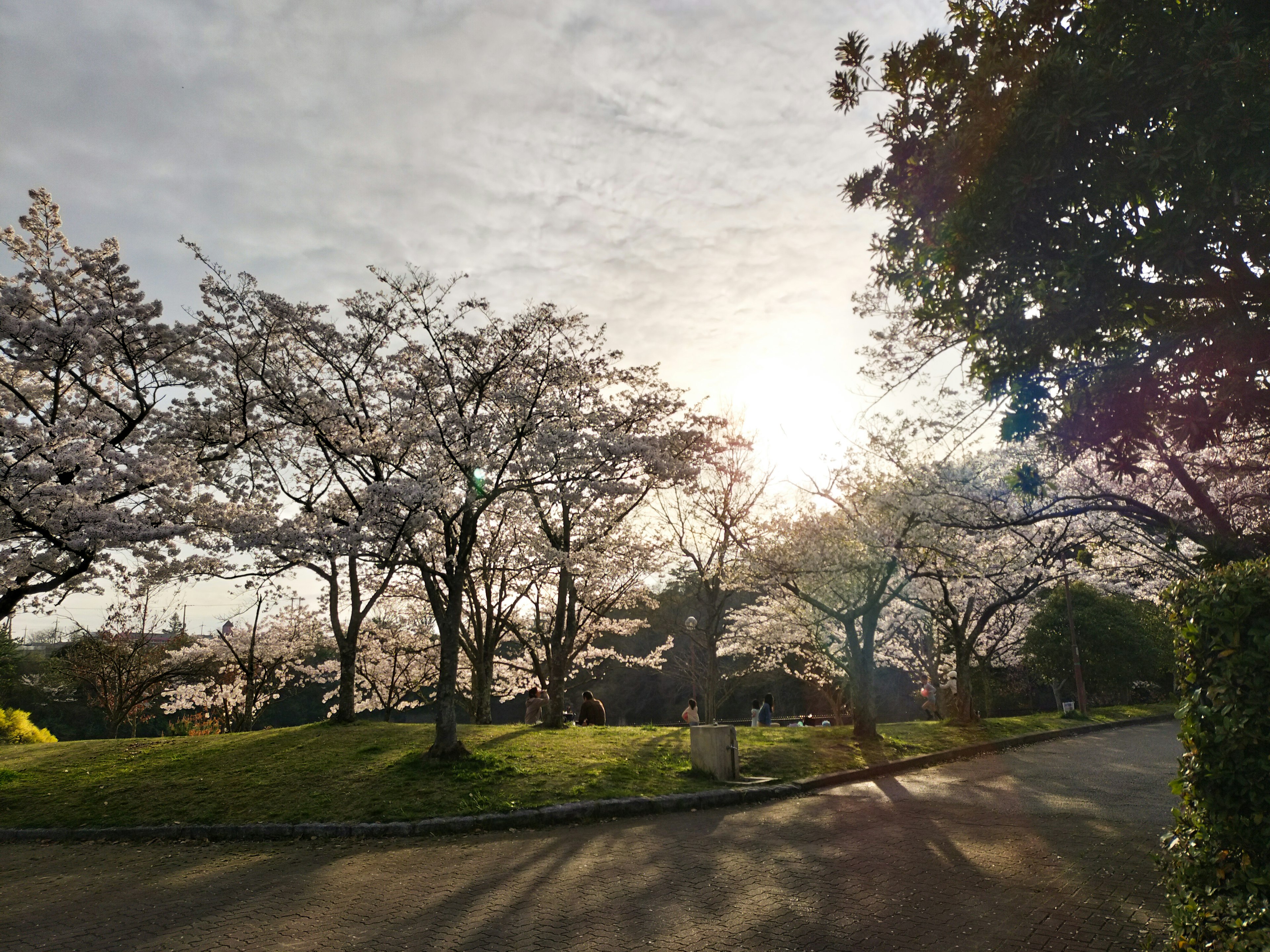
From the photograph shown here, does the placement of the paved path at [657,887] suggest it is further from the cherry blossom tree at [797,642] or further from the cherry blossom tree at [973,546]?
the cherry blossom tree at [797,642]

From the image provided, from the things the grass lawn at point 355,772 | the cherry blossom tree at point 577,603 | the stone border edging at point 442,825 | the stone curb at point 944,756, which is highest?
the cherry blossom tree at point 577,603

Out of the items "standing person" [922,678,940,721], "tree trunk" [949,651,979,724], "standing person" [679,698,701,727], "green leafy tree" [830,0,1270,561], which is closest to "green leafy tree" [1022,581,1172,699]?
"standing person" [922,678,940,721]

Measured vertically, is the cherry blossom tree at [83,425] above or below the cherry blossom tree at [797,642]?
above

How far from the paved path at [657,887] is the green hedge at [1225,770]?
1.41 m

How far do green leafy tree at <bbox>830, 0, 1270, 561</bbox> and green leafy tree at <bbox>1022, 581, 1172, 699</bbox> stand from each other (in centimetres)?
3258

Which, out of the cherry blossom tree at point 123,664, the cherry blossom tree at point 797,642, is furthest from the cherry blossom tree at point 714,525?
the cherry blossom tree at point 123,664

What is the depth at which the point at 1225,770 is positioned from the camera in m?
3.75

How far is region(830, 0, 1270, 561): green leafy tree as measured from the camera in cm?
665

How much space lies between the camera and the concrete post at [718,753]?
40.2 feet

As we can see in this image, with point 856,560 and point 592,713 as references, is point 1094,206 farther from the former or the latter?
point 592,713

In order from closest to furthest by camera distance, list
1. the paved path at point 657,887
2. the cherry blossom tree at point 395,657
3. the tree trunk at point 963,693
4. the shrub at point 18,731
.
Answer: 1. the paved path at point 657,887
2. the shrub at point 18,731
3. the tree trunk at point 963,693
4. the cherry blossom tree at point 395,657

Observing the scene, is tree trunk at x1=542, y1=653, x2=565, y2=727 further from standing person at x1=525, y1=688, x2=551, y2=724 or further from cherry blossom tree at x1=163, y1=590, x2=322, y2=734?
cherry blossom tree at x1=163, y1=590, x2=322, y2=734

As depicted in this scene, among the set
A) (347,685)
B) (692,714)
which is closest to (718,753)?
(692,714)

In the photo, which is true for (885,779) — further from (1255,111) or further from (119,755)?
(119,755)
